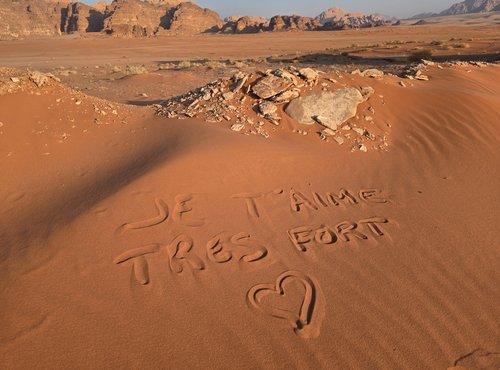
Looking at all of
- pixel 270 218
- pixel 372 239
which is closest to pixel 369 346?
pixel 372 239

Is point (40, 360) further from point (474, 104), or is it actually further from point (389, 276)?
point (474, 104)

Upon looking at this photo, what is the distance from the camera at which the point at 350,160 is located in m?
5.28

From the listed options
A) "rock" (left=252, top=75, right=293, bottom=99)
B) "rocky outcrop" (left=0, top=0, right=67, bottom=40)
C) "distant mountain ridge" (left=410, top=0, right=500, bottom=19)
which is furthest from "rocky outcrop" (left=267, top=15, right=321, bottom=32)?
"distant mountain ridge" (left=410, top=0, right=500, bottom=19)

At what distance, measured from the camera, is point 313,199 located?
14.2ft

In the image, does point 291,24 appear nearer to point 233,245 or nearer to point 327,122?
point 327,122

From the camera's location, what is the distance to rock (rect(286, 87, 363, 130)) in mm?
5988

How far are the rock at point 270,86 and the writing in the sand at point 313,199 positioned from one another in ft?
8.07

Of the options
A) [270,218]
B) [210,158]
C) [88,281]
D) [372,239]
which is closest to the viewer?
[88,281]

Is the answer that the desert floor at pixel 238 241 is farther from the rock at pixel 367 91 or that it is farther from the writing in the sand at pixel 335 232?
the rock at pixel 367 91

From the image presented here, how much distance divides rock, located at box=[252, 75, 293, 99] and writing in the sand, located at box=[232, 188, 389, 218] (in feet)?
8.07

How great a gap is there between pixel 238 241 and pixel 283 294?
2.70 feet

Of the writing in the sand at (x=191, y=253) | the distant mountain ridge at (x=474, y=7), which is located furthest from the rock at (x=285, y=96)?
the distant mountain ridge at (x=474, y=7)

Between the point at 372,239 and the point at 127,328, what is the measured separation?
2.60m

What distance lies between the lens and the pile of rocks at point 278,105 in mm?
5855
